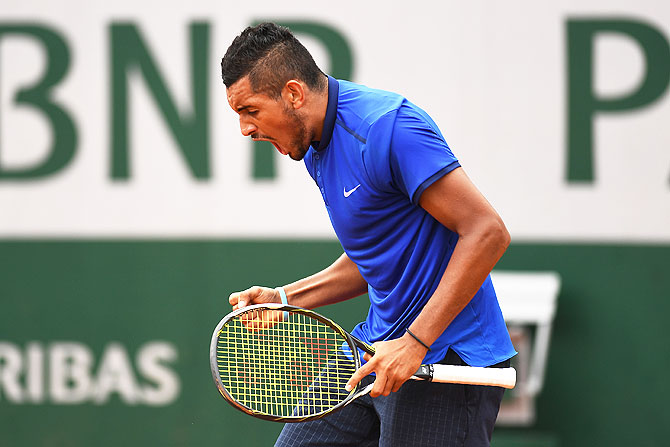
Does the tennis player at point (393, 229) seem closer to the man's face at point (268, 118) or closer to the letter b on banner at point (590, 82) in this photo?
the man's face at point (268, 118)

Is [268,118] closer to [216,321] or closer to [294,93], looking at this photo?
[294,93]

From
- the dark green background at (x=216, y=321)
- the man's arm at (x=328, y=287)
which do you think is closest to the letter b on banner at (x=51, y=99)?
the dark green background at (x=216, y=321)

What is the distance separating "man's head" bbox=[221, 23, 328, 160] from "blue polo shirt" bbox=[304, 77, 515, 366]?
0.05 m

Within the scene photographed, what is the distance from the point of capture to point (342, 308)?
4.27 m

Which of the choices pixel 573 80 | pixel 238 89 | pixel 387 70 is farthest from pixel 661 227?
pixel 238 89

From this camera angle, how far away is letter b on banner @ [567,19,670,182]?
4.14 metres

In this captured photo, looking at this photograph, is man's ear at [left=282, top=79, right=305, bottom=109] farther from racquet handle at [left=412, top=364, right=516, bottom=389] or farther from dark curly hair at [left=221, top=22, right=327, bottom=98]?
racquet handle at [left=412, top=364, right=516, bottom=389]

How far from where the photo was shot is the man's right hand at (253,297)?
7.91 ft

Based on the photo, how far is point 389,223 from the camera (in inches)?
84.7

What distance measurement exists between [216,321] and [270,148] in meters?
0.86

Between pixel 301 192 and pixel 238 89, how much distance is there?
2116 millimetres

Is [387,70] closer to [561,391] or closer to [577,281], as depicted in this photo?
[577,281]

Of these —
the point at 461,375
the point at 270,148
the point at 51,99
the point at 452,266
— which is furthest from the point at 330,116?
the point at 51,99

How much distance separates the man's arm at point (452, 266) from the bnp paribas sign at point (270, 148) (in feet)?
7.27
